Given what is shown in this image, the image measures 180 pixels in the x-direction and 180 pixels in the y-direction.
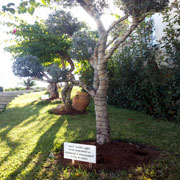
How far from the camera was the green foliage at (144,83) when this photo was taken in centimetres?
554

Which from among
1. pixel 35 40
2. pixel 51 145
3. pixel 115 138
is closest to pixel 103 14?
pixel 115 138

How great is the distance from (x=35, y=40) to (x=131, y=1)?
4.48 metres

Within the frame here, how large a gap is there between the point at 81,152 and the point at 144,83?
4.12 m

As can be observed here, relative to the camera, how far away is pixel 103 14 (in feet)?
12.7

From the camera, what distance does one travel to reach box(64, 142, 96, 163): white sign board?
9.12 ft

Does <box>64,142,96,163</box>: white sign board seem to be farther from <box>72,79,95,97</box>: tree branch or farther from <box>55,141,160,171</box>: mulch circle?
<box>72,79,95,97</box>: tree branch

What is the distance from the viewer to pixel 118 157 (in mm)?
3057

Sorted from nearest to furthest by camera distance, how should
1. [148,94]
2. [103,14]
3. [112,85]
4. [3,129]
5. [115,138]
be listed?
[103,14], [115,138], [3,129], [148,94], [112,85]

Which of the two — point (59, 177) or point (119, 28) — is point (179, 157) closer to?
point (59, 177)

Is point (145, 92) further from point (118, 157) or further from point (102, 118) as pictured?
point (118, 157)

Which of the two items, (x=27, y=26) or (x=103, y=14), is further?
(x=27, y=26)

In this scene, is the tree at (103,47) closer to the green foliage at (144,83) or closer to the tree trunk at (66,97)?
the green foliage at (144,83)

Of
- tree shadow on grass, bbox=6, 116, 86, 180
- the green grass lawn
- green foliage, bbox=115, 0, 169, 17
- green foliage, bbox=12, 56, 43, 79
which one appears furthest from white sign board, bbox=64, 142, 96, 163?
green foliage, bbox=115, 0, 169, 17

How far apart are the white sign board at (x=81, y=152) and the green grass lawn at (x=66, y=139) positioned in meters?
0.18
